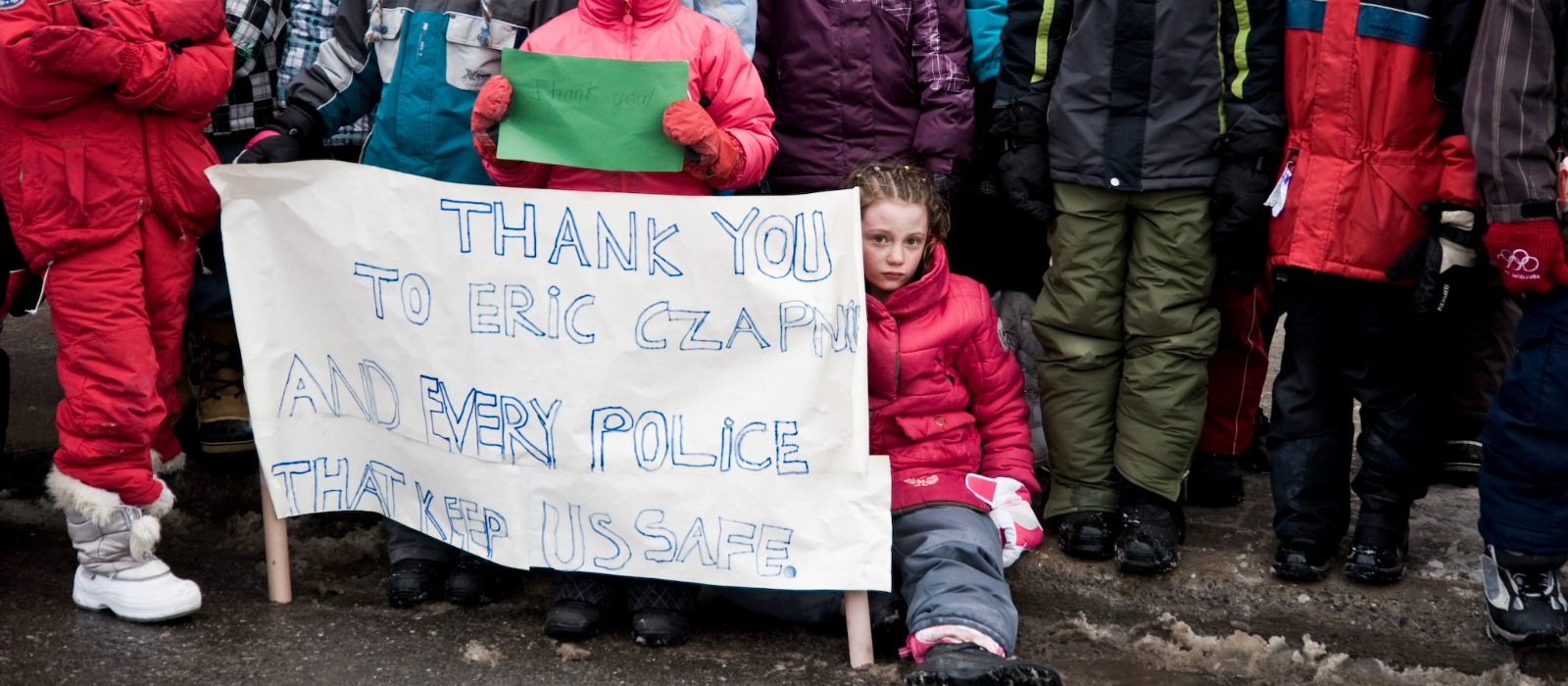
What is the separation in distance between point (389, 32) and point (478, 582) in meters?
1.50

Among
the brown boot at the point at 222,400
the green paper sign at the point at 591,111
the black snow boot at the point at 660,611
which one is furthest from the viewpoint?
the brown boot at the point at 222,400

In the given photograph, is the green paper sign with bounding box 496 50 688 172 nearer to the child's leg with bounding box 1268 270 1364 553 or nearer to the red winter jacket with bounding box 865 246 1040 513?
the red winter jacket with bounding box 865 246 1040 513

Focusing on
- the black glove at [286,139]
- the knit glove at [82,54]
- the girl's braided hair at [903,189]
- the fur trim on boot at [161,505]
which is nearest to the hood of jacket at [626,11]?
the girl's braided hair at [903,189]

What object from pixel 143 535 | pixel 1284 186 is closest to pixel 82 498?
pixel 143 535

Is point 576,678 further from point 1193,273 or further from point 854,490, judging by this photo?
point 1193,273

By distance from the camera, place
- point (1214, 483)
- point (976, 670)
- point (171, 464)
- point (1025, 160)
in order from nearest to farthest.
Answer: point (976, 670), point (1025, 160), point (171, 464), point (1214, 483)

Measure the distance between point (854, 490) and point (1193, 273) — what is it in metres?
1.17

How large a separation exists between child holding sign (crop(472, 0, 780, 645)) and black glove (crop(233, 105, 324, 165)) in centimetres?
53

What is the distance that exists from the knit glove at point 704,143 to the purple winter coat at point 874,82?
56cm

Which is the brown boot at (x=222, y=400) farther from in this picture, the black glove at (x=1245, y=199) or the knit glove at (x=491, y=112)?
the black glove at (x=1245, y=199)

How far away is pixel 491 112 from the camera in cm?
365

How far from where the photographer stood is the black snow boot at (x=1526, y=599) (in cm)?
357

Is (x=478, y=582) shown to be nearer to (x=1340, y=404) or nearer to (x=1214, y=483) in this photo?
(x=1214, y=483)

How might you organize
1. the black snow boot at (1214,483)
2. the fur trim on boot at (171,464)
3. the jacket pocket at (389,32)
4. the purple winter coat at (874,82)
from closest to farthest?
the jacket pocket at (389,32) → the purple winter coat at (874,82) → the fur trim on boot at (171,464) → the black snow boot at (1214,483)
